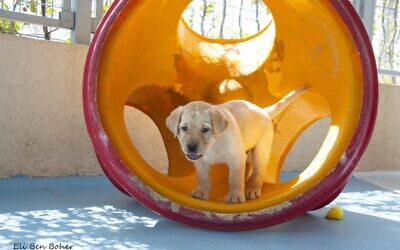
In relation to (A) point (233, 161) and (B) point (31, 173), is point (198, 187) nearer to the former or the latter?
(A) point (233, 161)

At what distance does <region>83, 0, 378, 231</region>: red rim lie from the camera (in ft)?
6.08

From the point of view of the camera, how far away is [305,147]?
384 centimetres

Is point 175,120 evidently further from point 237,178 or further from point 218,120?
point 237,178

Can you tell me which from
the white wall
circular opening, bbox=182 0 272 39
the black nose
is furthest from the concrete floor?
circular opening, bbox=182 0 272 39

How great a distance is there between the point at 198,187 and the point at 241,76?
37.3 inches

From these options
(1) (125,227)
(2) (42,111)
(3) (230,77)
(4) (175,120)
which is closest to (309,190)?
(4) (175,120)

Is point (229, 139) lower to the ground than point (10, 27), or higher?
lower

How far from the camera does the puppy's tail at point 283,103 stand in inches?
97.8

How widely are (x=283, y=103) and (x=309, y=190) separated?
718mm

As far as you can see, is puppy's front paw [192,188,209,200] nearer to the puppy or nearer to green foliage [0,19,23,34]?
the puppy

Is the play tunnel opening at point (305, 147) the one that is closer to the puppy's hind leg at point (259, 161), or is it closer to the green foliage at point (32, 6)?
the puppy's hind leg at point (259, 161)

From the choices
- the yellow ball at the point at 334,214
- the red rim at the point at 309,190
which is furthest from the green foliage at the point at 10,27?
the yellow ball at the point at 334,214

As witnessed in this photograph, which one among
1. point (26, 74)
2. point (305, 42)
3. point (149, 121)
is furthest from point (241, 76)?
point (26, 74)

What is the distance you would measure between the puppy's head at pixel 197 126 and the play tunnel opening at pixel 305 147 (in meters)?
1.88
